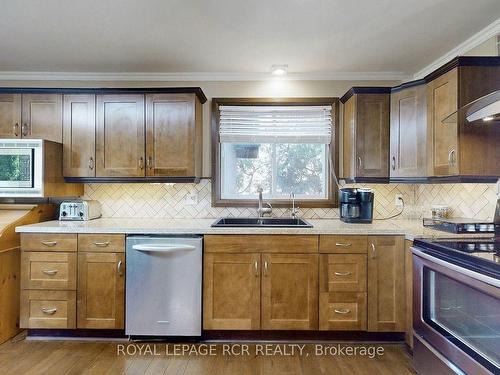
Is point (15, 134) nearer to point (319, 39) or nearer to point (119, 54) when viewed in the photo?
point (119, 54)

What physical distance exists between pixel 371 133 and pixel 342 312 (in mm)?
1536

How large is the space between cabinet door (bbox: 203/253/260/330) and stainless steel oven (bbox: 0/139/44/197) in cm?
157


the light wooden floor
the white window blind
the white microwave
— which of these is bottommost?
the light wooden floor

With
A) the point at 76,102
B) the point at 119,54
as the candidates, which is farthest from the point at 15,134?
the point at 119,54

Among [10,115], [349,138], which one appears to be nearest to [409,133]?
[349,138]

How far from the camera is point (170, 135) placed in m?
2.75

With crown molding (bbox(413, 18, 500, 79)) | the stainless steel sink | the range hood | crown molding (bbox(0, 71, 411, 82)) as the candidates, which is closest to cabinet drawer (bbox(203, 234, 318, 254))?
the stainless steel sink

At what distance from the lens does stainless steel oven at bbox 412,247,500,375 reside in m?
1.30

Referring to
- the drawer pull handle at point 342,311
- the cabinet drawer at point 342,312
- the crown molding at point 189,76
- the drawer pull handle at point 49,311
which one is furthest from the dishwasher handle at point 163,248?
the crown molding at point 189,76

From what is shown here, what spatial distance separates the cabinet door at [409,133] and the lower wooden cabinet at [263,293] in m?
1.11

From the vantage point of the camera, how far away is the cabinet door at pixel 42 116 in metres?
2.76

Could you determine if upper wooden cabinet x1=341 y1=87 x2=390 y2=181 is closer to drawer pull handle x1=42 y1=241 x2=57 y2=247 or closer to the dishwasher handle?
the dishwasher handle

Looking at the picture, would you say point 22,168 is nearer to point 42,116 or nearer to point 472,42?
point 42,116

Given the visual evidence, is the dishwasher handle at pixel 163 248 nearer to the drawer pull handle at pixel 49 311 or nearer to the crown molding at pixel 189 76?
the drawer pull handle at pixel 49 311
